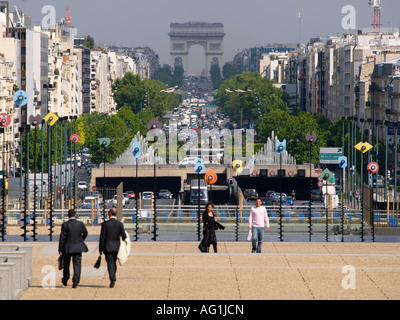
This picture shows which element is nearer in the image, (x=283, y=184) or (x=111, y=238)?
(x=111, y=238)

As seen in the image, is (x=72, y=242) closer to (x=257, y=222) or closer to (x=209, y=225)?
(x=209, y=225)

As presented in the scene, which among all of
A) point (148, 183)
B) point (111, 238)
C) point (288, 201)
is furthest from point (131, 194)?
point (111, 238)

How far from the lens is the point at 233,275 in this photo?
22.0 m

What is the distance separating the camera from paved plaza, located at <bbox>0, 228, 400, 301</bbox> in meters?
19.8

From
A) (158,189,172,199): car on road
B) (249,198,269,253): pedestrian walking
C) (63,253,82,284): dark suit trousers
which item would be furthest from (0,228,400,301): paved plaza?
(158,189,172,199): car on road

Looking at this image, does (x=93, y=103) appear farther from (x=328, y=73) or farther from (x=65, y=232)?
(x=65, y=232)

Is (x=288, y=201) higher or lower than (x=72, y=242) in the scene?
lower

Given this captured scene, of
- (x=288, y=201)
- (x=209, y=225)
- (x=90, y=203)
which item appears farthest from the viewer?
(x=288, y=201)

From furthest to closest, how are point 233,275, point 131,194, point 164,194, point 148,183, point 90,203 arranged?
1. point 148,183
2. point 164,194
3. point 131,194
4. point 90,203
5. point 233,275

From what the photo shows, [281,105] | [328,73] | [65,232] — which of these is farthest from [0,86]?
[281,105]

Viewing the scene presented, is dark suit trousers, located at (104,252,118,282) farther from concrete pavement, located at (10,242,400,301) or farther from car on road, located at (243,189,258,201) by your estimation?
car on road, located at (243,189,258,201)

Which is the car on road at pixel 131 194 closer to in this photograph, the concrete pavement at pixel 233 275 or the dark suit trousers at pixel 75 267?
the concrete pavement at pixel 233 275

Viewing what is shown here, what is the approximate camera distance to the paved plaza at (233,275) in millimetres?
19766

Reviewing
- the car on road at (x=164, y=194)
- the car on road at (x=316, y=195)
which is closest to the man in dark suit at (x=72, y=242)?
the car on road at (x=316, y=195)
